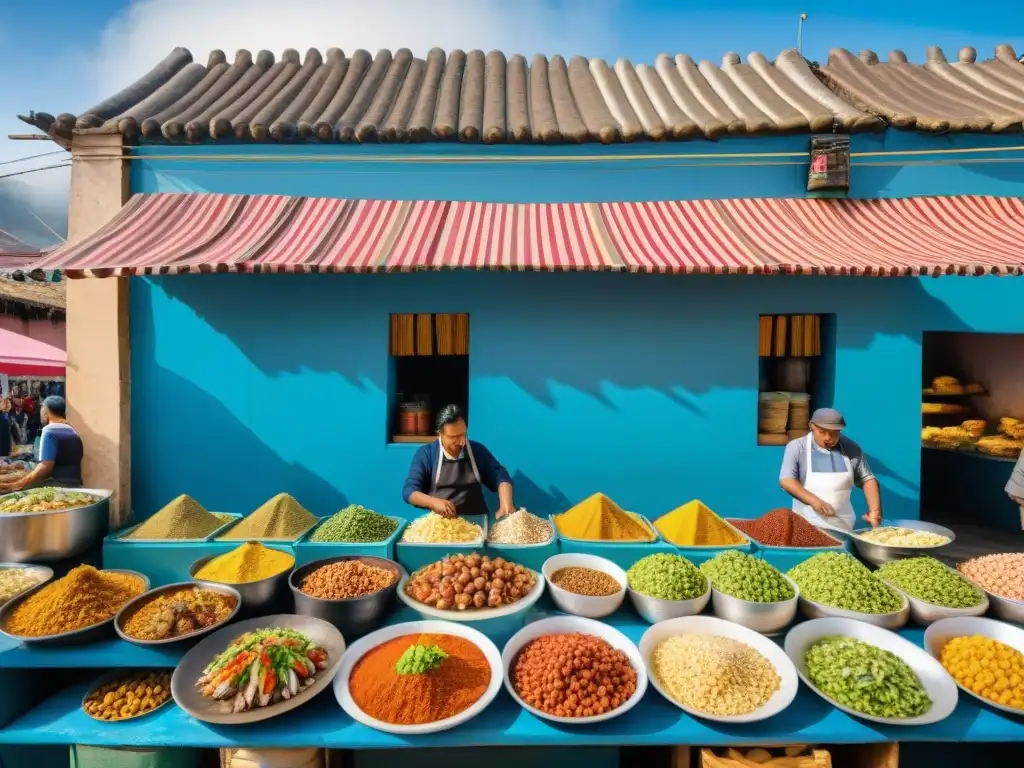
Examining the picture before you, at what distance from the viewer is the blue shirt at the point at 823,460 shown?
439 centimetres

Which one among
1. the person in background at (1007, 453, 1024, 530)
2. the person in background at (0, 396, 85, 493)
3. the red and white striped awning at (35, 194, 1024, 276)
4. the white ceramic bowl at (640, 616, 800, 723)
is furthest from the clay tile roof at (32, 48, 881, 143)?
the white ceramic bowl at (640, 616, 800, 723)

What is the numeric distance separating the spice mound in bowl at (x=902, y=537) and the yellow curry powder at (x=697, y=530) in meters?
0.92

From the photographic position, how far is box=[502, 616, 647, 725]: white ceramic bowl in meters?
2.49

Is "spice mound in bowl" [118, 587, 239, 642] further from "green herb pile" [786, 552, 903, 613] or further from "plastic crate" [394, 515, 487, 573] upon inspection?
"green herb pile" [786, 552, 903, 613]

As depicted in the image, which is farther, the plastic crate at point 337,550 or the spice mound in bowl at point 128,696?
the plastic crate at point 337,550

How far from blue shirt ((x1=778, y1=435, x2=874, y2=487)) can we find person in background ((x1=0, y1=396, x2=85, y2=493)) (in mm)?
6598

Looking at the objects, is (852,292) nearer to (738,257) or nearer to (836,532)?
(738,257)

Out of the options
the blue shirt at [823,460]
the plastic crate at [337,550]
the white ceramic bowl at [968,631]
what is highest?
the blue shirt at [823,460]

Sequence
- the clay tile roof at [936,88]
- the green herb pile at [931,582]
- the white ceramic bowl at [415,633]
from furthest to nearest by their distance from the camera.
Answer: the clay tile roof at [936,88] → the green herb pile at [931,582] → the white ceramic bowl at [415,633]

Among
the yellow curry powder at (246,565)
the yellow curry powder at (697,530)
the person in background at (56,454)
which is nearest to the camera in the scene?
the yellow curry powder at (246,565)

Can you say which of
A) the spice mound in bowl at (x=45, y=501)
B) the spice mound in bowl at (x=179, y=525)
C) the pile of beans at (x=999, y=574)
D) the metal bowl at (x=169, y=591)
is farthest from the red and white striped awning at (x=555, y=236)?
the metal bowl at (x=169, y=591)

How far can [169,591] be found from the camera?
3217 mm

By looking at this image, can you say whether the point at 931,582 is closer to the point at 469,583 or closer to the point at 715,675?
the point at 715,675

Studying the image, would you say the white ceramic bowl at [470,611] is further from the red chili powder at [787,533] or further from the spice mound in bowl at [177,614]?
the red chili powder at [787,533]
